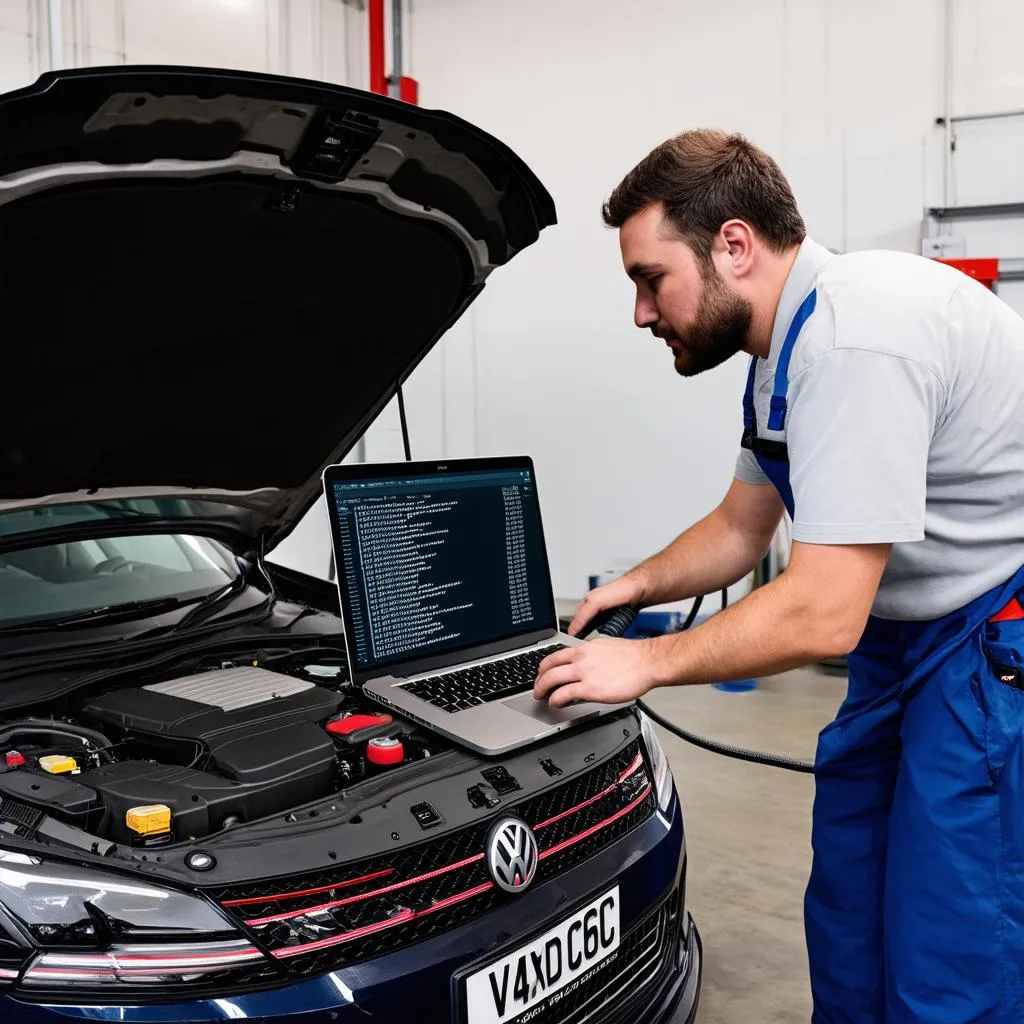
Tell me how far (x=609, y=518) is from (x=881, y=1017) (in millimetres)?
4294

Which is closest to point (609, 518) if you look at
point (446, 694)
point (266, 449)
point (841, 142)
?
point (841, 142)

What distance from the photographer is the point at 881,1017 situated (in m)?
1.60

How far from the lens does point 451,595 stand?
1.79 meters

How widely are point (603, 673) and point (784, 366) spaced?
517 mm

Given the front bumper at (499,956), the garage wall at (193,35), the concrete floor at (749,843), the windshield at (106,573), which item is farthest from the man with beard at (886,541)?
the garage wall at (193,35)

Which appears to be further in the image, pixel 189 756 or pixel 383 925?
pixel 189 756

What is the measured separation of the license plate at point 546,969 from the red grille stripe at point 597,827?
0.08 metres

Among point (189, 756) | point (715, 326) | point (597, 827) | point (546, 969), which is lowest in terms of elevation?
point (546, 969)

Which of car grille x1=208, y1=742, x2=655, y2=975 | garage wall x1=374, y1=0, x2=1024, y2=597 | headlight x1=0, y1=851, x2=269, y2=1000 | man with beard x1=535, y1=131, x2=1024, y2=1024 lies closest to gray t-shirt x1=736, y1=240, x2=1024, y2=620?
man with beard x1=535, y1=131, x2=1024, y2=1024

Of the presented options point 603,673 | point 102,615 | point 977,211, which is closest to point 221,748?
point 603,673

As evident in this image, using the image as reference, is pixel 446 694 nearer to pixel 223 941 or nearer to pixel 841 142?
pixel 223 941

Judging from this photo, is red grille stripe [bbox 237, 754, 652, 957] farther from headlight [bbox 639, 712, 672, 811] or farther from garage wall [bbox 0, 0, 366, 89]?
garage wall [bbox 0, 0, 366, 89]

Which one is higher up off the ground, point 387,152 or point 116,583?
point 387,152

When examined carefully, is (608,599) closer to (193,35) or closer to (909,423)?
(909,423)
